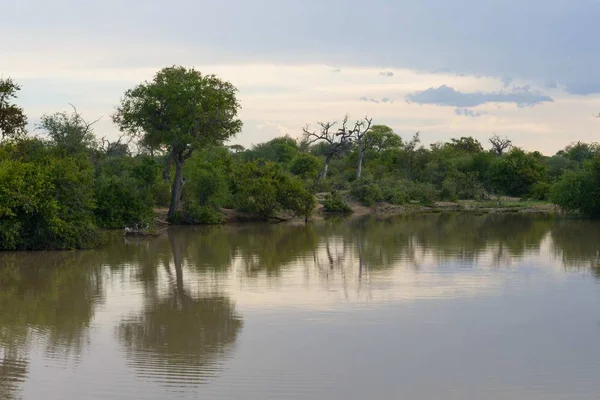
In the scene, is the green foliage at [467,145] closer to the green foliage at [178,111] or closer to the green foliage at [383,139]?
the green foliage at [383,139]

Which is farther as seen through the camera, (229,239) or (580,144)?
(580,144)

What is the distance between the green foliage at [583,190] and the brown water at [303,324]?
587 inches

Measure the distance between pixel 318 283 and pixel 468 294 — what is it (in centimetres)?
365

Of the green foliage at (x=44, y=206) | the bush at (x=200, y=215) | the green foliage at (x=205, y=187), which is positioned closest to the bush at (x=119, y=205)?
the bush at (x=200, y=215)

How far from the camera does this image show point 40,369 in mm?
10883

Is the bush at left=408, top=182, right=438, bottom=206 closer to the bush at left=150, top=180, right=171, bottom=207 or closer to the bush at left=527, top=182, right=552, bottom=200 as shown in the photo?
the bush at left=527, top=182, right=552, bottom=200

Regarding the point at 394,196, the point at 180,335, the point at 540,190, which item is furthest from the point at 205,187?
the point at 540,190

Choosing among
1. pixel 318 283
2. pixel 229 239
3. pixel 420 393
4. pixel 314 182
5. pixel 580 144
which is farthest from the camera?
pixel 580 144

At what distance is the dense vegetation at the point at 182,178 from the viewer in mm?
25609

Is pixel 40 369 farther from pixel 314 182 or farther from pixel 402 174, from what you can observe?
pixel 402 174

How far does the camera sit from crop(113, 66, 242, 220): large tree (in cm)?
3475

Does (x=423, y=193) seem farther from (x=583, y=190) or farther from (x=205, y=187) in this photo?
(x=205, y=187)

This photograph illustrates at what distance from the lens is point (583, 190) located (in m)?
40.0

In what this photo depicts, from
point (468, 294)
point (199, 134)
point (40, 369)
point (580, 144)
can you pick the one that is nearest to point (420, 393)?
point (40, 369)
